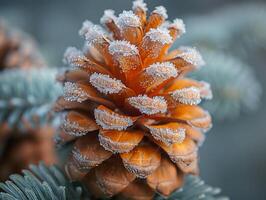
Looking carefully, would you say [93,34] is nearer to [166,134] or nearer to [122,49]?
[122,49]

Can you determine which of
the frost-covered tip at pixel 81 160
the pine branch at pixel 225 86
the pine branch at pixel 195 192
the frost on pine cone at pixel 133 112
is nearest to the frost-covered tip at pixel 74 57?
the frost on pine cone at pixel 133 112

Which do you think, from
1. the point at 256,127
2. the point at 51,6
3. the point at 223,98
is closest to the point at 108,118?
the point at 223,98

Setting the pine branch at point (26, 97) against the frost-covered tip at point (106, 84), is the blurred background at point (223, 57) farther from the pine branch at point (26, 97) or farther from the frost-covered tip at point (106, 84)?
the frost-covered tip at point (106, 84)

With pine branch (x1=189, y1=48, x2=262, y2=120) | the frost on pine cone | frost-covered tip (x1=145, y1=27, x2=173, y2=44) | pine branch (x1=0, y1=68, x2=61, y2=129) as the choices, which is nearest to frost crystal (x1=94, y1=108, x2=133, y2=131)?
the frost on pine cone

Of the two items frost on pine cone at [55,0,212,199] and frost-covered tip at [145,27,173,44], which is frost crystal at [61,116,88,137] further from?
frost-covered tip at [145,27,173,44]

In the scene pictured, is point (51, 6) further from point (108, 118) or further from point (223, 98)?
point (108, 118)

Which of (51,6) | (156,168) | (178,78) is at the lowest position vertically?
(156,168)

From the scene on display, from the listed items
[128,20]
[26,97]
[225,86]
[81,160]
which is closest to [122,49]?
[128,20]
